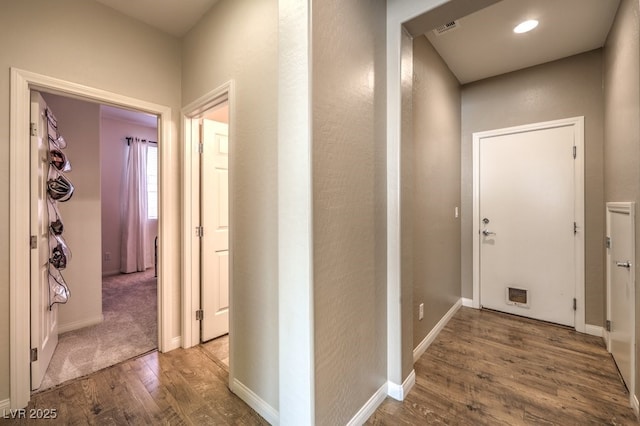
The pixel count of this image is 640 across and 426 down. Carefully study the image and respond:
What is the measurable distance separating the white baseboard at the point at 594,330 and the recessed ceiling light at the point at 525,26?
2843 mm

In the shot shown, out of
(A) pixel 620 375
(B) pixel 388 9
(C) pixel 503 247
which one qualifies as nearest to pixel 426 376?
(A) pixel 620 375

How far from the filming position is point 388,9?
1750mm

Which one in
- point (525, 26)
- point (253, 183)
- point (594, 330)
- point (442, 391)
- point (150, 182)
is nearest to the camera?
point (253, 183)

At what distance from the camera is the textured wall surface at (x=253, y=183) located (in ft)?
5.26

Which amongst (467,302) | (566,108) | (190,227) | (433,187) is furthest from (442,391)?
(566,108)

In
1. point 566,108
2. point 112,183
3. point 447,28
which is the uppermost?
point 447,28

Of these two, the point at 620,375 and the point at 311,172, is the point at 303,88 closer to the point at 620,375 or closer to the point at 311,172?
the point at 311,172

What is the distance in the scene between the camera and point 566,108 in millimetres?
2768

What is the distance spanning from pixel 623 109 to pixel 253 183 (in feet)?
8.64

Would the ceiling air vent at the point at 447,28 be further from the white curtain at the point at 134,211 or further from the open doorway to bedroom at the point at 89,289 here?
the white curtain at the point at 134,211

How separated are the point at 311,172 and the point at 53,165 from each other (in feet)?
7.55

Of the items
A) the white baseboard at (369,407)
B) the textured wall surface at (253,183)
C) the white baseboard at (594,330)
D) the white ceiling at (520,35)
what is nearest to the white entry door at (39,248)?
the textured wall surface at (253,183)

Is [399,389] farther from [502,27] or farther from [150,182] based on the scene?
[150,182]

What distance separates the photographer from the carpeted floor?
2084 mm
